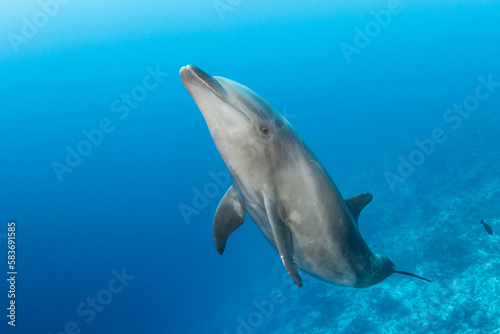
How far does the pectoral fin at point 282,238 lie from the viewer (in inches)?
119

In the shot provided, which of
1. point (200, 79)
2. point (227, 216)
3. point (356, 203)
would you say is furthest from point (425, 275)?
point (200, 79)

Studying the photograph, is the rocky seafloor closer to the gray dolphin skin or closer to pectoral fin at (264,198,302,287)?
the gray dolphin skin

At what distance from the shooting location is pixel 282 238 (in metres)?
3.09

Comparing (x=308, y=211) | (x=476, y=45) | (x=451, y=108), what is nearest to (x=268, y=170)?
(x=308, y=211)

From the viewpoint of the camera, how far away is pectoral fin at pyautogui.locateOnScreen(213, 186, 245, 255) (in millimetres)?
4199

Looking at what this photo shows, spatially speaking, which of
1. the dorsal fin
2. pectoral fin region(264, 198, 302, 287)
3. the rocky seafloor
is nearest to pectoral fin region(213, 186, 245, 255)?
pectoral fin region(264, 198, 302, 287)

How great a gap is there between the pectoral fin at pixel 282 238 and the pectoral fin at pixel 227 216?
979 millimetres

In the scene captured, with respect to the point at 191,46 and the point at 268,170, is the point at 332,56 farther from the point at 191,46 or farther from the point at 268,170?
the point at 268,170

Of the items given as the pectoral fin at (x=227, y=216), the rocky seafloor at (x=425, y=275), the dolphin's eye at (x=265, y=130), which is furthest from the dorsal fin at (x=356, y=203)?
the rocky seafloor at (x=425, y=275)

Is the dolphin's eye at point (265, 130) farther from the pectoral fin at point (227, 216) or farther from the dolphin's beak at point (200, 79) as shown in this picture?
the pectoral fin at point (227, 216)

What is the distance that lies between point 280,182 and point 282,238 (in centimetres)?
52

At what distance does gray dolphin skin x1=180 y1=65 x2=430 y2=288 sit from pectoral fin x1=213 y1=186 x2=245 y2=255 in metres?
0.10

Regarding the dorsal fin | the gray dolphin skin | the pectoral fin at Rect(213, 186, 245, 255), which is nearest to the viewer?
the gray dolphin skin

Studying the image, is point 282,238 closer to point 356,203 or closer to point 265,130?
point 265,130
